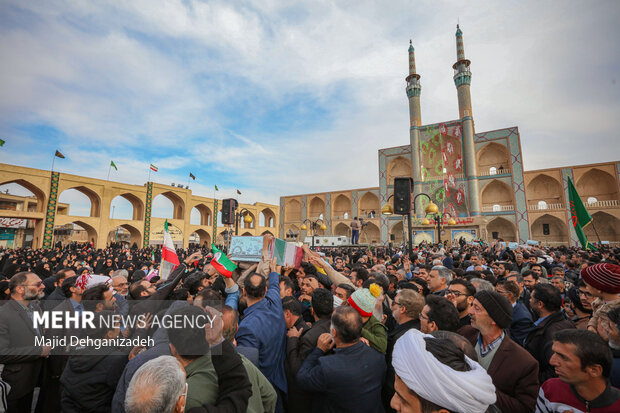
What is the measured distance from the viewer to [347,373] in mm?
1738

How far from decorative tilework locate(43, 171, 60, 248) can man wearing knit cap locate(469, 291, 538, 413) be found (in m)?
27.1

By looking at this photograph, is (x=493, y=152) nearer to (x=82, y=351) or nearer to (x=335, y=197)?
(x=335, y=197)

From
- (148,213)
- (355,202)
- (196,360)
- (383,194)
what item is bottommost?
(196,360)

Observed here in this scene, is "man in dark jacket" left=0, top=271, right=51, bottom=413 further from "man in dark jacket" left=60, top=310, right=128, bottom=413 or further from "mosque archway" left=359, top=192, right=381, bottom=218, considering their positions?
"mosque archway" left=359, top=192, right=381, bottom=218

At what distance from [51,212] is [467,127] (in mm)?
32751

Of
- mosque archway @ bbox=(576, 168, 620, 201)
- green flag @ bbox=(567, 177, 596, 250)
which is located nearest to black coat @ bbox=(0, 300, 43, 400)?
green flag @ bbox=(567, 177, 596, 250)

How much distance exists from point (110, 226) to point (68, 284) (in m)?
24.3

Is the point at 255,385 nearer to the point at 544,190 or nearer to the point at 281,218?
the point at 544,190

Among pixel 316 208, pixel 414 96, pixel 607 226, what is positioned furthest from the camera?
pixel 316 208

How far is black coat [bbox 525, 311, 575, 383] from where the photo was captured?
214 cm

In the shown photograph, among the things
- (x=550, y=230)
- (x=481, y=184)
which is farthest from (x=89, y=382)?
(x=550, y=230)

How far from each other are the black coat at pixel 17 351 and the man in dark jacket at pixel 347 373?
92.8 inches

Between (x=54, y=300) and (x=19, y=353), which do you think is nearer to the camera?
(x=19, y=353)

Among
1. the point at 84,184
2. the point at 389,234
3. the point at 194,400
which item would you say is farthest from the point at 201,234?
the point at 194,400
